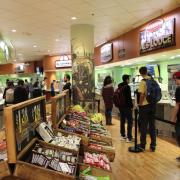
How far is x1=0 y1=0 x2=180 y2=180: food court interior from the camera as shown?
1851 millimetres

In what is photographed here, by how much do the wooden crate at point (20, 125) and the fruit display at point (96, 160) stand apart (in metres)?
0.59

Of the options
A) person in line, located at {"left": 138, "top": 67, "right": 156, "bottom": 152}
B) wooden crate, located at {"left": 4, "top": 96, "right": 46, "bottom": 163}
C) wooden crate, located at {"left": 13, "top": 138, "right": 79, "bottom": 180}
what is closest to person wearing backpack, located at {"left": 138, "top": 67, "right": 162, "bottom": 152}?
person in line, located at {"left": 138, "top": 67, "right": 156, "bottom": 152}

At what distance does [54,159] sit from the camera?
1.89 m

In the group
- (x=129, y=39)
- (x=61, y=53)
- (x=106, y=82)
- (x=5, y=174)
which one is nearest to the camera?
(x=5, y=174)

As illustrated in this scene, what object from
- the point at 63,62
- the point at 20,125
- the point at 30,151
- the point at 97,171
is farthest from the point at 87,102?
the point at 63,62

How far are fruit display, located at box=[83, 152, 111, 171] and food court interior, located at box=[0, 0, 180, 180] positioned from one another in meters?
0.01

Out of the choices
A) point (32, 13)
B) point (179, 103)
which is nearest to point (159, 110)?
point (179, 103)

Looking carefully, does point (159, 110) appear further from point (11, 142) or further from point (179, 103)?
point (11, 142)

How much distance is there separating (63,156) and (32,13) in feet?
16.7

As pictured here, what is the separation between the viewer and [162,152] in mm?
5094

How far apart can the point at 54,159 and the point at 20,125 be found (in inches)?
14.5

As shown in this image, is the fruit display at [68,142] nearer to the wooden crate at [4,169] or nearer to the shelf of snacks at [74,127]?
the shelf of snacks at [74,127]

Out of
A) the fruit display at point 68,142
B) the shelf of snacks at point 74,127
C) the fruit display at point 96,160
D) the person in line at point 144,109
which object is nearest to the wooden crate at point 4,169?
the fruit display at point 68,142

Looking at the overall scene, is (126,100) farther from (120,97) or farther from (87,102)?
(87,102)
